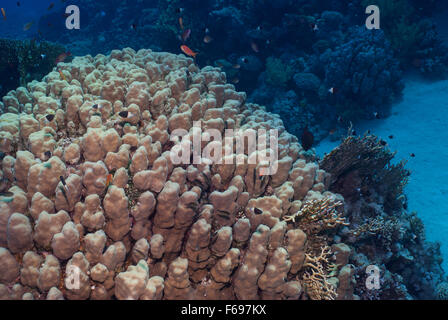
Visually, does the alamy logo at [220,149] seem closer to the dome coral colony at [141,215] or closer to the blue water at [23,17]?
the dome coral colony at [141,215]

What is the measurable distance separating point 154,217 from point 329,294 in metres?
1.96

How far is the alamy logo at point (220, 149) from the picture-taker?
2.90 meters

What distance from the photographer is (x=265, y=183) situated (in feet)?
10.8

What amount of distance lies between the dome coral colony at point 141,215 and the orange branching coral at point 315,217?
16mm

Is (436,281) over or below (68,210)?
below

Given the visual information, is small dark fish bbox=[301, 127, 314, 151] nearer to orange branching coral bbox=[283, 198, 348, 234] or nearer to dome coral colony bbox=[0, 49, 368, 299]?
dome coral colony bbox=[0, 49, 368, 299]

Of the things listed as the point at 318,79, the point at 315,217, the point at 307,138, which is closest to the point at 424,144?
the point at 318,79

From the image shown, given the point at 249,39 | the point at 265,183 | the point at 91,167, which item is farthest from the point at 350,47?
the point at 91,167

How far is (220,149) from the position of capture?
9.97ft

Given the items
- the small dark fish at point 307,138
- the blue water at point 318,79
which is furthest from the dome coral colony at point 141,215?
the blue water at point 318,79

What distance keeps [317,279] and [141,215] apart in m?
1.98

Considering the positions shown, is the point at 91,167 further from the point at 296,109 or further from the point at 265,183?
the point at 296,109

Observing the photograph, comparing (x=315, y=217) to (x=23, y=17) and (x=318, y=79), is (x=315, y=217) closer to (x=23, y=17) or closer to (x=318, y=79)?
(x=318, y=79)

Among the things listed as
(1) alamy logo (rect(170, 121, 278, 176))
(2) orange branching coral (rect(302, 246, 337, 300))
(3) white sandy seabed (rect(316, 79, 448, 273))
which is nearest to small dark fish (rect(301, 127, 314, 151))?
(1) alamy logo (rect(170, 121, 278, 176))
